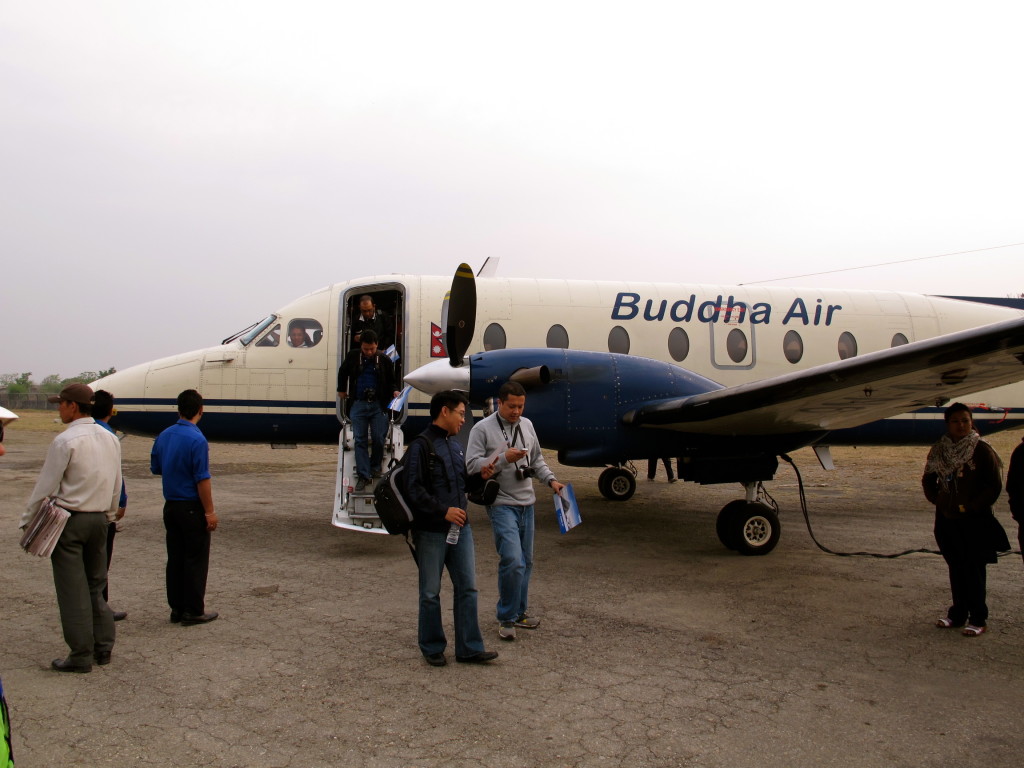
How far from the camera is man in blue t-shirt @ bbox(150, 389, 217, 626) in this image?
16.9ft

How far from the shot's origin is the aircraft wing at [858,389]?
17.8ft

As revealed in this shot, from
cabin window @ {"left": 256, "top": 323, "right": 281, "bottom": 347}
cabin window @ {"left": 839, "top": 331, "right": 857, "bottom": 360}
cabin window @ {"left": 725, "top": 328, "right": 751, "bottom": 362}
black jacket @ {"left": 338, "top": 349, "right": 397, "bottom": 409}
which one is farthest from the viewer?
cabin window @ {"left": 839, "top": 331, "right": 857, "bottom": 360}

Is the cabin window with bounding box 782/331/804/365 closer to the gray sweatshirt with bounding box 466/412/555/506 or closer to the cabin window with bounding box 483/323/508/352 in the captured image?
the cabin window with bounding box 483/323/508/352

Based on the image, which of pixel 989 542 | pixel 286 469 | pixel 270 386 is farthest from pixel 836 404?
pixel 286 469

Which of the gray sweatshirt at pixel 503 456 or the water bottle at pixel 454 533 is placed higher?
the gray sweatshirt at pixel 503 456

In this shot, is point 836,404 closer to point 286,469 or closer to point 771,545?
point 771,545

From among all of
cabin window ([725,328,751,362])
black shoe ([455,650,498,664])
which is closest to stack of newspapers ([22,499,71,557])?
black shoe ([455,650,498,664])

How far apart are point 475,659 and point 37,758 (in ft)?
7.51

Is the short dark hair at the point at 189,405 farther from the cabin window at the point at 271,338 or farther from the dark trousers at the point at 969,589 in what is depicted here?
the dark trousers at the point at 969,589

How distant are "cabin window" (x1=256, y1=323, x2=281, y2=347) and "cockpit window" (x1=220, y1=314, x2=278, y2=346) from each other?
101 mm

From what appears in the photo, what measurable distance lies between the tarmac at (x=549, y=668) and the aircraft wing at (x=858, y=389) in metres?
1.48

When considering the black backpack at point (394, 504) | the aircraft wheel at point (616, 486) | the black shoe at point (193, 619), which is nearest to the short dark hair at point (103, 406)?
the black shoe at point (193, 619)

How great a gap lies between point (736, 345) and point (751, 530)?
3.92m

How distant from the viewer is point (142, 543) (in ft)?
26.2
